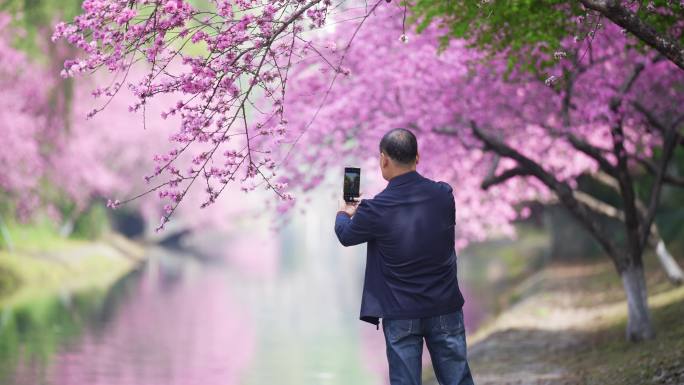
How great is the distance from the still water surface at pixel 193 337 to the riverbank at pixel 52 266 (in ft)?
3.93

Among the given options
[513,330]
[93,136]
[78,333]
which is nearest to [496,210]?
[513,330]

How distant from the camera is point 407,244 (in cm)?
600

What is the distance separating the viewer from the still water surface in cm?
1503

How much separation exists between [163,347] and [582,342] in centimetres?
771

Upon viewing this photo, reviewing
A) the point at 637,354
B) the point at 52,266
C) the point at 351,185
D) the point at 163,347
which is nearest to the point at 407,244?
the point at 351,185

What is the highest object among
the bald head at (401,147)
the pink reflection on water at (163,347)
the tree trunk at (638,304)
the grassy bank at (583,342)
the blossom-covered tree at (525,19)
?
the blossom-covered tree at (525,19)

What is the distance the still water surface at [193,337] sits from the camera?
15.0 meters

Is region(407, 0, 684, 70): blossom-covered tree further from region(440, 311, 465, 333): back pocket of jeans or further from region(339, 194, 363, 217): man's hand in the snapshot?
region(440, 311, 465, 333): back pocket of jeans

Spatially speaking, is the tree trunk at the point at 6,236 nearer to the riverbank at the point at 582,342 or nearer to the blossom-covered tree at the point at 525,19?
the riverbank at the point at 582,342

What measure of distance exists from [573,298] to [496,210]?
Result: 2782 mm

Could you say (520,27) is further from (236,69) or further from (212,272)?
(212,272)

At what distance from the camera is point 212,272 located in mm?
43250

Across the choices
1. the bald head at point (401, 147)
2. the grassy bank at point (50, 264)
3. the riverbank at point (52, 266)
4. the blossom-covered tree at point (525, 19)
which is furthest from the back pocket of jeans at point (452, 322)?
the grassy bank at point (50, 264)

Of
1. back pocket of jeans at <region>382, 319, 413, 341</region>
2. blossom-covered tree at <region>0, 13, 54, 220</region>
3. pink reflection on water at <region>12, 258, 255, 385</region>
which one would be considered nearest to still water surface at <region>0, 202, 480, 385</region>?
pink reflection on water at <region>12, 258, 255, 385</region>
